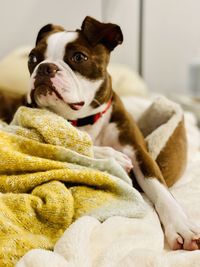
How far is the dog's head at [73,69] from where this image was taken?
1131 mm

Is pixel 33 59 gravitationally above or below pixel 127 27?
above

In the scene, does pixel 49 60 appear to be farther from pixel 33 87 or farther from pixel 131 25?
pixel 131 25

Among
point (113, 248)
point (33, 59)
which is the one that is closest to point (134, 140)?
point (33, 59)

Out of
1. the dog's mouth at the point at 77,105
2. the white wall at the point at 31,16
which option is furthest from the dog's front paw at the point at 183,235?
the white wall at the point at 31,16

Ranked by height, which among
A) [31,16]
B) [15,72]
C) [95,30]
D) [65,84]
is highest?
[95,30]

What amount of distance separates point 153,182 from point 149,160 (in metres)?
0.08

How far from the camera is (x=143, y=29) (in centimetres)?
320

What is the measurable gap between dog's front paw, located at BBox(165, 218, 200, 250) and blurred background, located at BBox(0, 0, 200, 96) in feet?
6.78

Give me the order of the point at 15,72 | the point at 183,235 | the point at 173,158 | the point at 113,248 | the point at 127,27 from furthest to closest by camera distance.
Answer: the point at 127,27 → the point at 15,72 → the point at 173,158 → the point at 183,235 → the point at 113,248

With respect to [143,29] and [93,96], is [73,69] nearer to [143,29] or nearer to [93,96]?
[93,96]

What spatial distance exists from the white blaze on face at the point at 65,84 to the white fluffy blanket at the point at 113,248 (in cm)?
38

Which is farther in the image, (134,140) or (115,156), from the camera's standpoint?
(134,140)

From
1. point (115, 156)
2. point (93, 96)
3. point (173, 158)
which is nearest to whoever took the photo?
point (115, 156)

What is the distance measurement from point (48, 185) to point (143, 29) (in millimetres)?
2520
